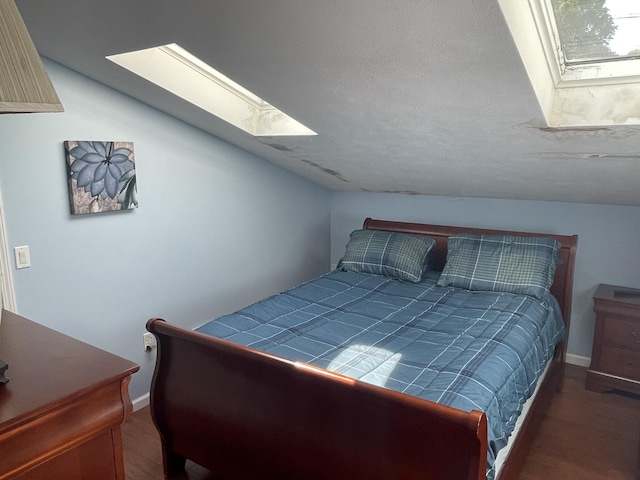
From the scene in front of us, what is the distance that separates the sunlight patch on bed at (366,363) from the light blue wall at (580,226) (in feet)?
5.61

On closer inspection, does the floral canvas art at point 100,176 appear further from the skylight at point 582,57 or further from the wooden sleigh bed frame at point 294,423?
the skylight at point 582,57

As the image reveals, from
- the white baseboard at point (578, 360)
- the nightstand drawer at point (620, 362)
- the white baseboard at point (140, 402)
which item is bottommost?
the white baseboard at point (140, 402)

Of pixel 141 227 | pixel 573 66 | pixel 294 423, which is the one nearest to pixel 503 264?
pixel 573 66

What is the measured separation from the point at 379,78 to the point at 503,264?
65.0 inches

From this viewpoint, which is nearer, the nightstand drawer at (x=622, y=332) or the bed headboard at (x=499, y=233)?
the nightstand drawer at (x=622, y=332)

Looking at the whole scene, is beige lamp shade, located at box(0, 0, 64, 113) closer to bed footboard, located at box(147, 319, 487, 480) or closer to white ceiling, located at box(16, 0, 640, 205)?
white ceiling, located at box(16, 0, 640, 205)

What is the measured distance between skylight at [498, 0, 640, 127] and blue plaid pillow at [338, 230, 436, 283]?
1.41 m

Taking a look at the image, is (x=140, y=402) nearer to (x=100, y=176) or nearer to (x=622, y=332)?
(x=100, y=176)

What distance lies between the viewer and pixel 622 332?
8.77 ft

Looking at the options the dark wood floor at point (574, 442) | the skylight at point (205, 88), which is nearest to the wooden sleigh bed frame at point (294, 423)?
the dark wood floor at point (574, 442)

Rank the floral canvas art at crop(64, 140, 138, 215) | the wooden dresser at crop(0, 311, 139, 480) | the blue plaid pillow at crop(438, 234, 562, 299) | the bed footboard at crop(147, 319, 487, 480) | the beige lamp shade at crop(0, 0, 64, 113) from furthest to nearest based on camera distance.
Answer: the blue plaid pillow at crop(438, 234, 562, 299), the floral canvas art at crop(64, 140, 138, 215), the bed footboard at crop(147, 319, 487, 480), the wooden dresser at crop(0, 311, 139, 480), the beige lamp shade at crop(0, 0, 64, 113)

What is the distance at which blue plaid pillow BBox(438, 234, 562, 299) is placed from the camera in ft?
9.12

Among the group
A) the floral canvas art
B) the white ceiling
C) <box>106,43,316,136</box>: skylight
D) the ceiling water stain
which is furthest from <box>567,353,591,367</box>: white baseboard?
the floral canvas art

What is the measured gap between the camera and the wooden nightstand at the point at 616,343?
264cm
